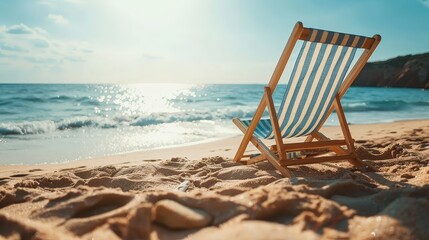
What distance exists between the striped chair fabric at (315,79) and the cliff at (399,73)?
50382mm

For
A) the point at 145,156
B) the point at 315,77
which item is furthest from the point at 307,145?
the point at 145,156

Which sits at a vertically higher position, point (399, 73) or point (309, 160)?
point (399, 73)

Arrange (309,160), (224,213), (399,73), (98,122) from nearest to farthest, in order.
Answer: (224,213) < (309,160) < (98,122) < (399,73)

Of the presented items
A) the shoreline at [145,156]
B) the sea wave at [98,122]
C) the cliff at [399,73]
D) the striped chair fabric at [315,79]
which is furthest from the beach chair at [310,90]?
the cliff at [399,73]

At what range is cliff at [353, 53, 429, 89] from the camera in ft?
159

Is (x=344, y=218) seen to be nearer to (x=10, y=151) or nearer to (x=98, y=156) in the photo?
(x=98, y=156)

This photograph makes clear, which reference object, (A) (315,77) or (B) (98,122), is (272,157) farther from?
(B) (98,122)

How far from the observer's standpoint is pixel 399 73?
177 ft

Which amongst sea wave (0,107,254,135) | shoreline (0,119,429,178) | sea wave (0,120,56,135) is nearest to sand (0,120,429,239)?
shoreline (0,119,429,178)

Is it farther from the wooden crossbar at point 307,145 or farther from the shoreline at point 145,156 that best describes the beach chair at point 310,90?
the shoreline at point 145,156

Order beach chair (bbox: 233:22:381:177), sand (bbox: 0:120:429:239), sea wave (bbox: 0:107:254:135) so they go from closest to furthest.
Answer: sand (bbox: 0:120:429:239)
beach chair (bbox: 233:22:381:177)
sea wave (bbox: 0:107:254:135)

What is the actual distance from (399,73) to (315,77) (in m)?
58.5

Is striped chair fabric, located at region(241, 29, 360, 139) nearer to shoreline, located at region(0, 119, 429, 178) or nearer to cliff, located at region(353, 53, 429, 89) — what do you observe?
shoreline, located at region(0, 119, 429, 178)

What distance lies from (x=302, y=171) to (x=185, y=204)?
5.65 ft
